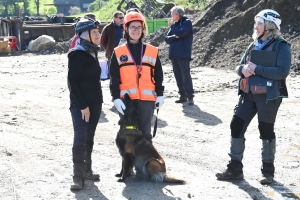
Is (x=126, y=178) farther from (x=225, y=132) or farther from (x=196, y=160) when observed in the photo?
(x=225, y=132)

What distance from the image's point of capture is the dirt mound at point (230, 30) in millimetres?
16828

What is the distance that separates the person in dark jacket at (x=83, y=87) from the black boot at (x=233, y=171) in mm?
1606

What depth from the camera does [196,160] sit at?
7262 millimetres

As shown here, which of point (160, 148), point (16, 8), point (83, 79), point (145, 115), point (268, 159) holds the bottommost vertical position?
point (160, 148)

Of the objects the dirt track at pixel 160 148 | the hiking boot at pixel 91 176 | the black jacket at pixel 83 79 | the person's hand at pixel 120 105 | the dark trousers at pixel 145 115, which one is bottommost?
the dirt track at pixel 160 148

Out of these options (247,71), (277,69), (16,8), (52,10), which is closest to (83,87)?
(247,71)

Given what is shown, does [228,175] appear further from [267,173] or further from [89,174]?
[89,174]

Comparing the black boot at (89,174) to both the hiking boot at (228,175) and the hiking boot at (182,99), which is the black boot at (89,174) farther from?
the hiking boot at (182,99)

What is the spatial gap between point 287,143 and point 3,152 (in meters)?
4.07

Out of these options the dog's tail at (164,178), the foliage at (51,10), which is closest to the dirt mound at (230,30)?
the dog's tail at (164,178)

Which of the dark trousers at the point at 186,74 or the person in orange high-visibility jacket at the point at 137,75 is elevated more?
the person in orange high-visibility jacket at the point at 137,75

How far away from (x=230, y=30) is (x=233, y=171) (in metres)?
12.6

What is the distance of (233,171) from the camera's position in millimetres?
6281

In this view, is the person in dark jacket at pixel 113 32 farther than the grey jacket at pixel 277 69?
Yes
